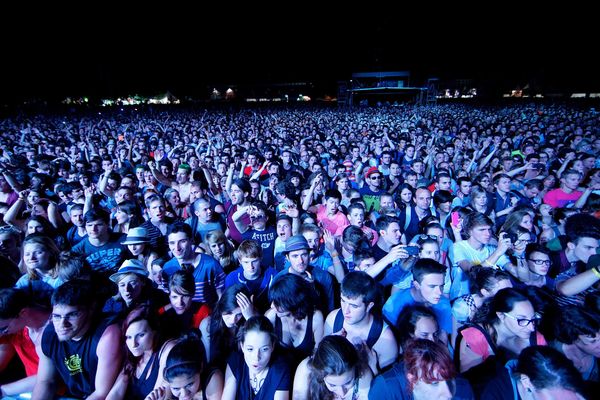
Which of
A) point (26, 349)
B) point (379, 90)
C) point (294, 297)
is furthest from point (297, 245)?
point (379, 90)

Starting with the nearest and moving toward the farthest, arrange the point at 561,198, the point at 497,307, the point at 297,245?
the point at 497,307 < the point at 297,245 < the point at 561,198

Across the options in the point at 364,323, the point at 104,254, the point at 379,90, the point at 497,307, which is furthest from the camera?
the point at 379,90

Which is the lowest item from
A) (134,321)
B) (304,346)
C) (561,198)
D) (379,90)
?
(379,90)

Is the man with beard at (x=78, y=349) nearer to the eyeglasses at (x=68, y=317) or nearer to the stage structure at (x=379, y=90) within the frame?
the eyeglasses at (x=68, y=317)

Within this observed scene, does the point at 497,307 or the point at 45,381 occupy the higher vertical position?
the point at 497,307

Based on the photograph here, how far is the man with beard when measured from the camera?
84.7 inches

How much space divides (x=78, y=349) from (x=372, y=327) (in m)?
2.07

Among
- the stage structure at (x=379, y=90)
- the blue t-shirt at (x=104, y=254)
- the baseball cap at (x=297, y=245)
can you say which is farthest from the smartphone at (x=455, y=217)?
the stage structure at (x=379, y=90)

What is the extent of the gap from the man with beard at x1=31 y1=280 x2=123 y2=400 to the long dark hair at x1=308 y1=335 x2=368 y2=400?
1358 mm

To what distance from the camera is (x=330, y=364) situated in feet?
6.27

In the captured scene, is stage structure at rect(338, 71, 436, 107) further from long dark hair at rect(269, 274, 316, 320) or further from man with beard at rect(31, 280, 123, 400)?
man with beard at rect(31, 280, 123, 400)

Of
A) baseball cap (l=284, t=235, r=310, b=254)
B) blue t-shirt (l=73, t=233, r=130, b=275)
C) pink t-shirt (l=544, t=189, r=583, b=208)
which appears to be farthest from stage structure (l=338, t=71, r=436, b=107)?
Result: baseball cap (l=284, t=235, r=310, b=254)

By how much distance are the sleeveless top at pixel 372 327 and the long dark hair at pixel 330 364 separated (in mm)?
281

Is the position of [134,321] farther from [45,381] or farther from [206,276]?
[206,276]
